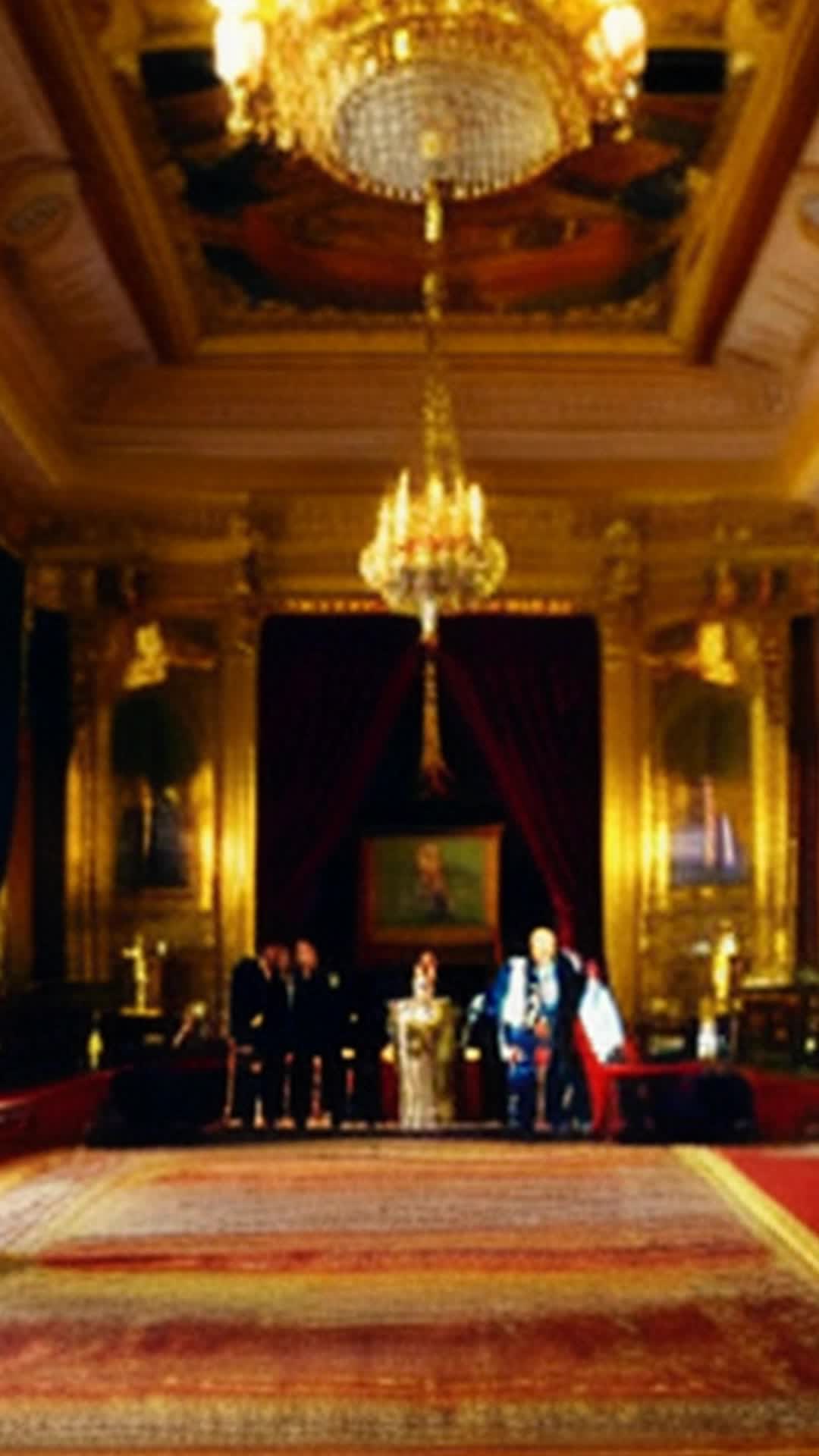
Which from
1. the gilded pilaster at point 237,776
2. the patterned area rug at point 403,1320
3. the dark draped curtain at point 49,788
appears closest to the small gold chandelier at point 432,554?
the gilded pilaster at point 237,776

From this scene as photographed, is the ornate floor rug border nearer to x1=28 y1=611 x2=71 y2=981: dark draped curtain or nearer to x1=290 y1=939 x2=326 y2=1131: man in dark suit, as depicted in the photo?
x1=290 y1=939 x2=326 y2=1131: man in dark suit

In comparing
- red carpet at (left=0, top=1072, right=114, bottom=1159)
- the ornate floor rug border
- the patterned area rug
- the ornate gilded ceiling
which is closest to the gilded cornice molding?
the ornate gilded ceiling

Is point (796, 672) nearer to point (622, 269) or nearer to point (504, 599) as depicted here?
point (504, 599)

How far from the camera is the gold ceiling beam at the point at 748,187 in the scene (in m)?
9.51

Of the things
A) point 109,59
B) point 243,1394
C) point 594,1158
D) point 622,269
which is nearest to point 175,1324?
point 243,1394

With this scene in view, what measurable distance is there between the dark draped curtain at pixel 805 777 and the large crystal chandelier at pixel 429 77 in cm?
736

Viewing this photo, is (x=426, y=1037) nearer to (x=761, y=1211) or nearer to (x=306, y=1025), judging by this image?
(x=306, y=1025)

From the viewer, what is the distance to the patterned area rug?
377cm

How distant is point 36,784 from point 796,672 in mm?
5657

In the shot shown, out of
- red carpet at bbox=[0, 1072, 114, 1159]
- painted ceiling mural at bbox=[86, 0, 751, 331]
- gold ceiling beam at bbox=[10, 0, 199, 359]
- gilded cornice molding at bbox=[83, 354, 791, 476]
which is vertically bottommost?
red carpet at bbox=[0, 1072, 114, 1159]

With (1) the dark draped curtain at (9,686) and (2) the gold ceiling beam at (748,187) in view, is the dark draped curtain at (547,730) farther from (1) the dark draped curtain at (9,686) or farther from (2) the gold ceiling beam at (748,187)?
(1) the dark draped curtain at (9,686)

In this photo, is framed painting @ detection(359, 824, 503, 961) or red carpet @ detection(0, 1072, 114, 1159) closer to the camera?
red carpet @ detection(0, 1072, 114, 1159)

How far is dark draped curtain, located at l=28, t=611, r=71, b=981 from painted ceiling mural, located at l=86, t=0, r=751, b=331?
287 cm

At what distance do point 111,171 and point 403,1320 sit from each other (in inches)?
303
